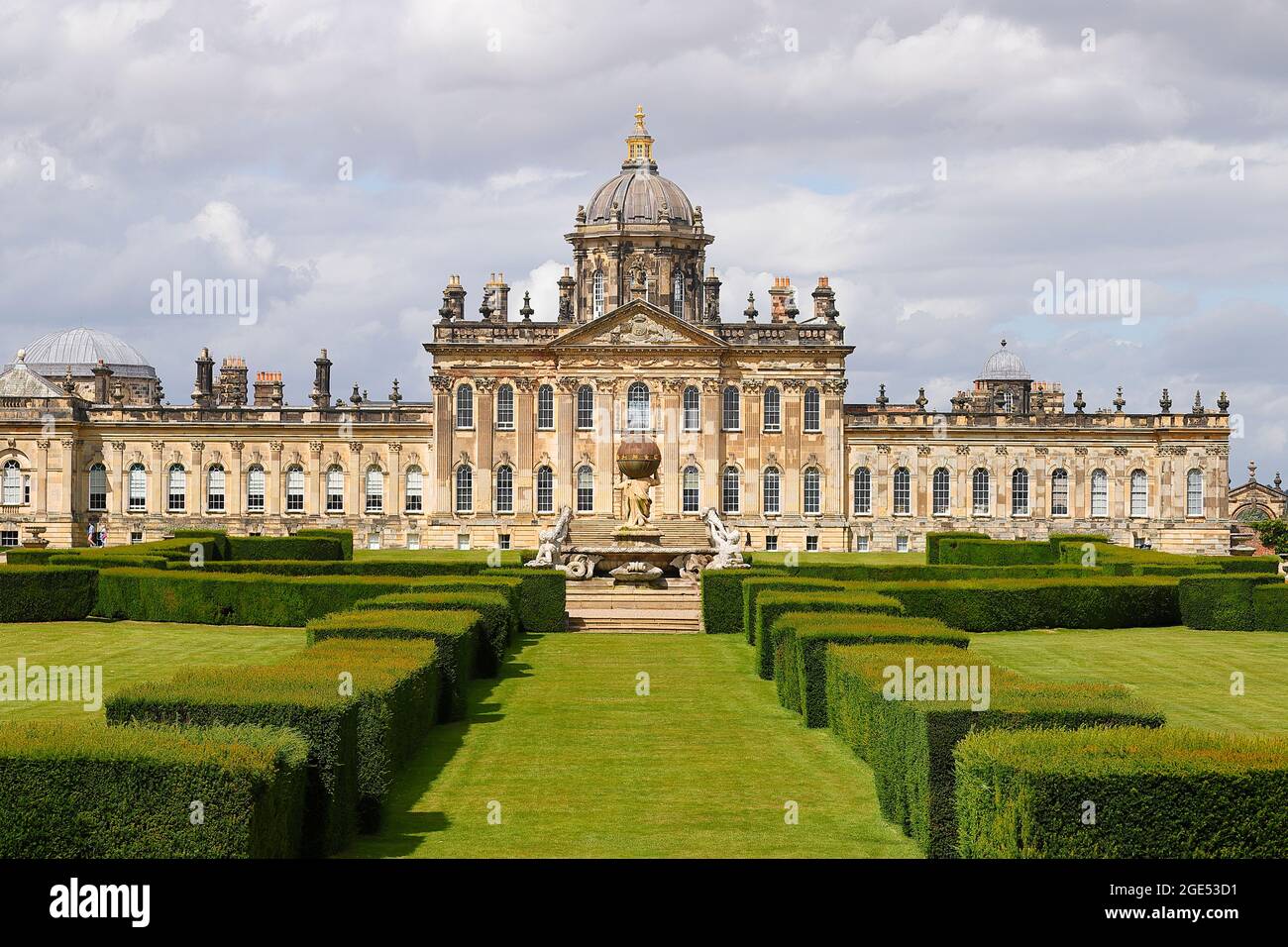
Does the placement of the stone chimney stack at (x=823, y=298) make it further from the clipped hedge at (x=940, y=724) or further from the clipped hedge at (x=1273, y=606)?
the clipped hedge at (x=940, y=724)

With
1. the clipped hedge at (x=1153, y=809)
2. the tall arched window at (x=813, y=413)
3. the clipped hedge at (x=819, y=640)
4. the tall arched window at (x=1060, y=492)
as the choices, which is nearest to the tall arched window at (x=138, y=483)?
the tall arched window at (x=813, y=413)

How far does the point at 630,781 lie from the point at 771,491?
51565 mm

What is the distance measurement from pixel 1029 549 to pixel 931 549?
15.6 feet

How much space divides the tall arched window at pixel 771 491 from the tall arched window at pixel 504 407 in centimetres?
1080

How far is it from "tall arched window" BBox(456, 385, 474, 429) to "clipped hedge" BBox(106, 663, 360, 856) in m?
53.2

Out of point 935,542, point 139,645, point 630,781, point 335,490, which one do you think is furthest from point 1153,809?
point 335,490

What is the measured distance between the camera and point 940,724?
14.4 meters

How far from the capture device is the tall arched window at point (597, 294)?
241ft

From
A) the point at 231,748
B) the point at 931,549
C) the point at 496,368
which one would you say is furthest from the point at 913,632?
the point at 496,368

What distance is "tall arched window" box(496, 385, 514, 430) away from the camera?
68.0 m

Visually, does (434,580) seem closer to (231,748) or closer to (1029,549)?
(231,748)

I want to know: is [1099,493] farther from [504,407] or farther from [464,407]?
[464,407]

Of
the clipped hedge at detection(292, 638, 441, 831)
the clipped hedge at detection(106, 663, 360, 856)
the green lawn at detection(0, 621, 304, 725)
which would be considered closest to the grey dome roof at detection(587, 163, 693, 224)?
the green lawn at detection(0, 621, 304, 725)

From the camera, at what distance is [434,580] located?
108 ft
